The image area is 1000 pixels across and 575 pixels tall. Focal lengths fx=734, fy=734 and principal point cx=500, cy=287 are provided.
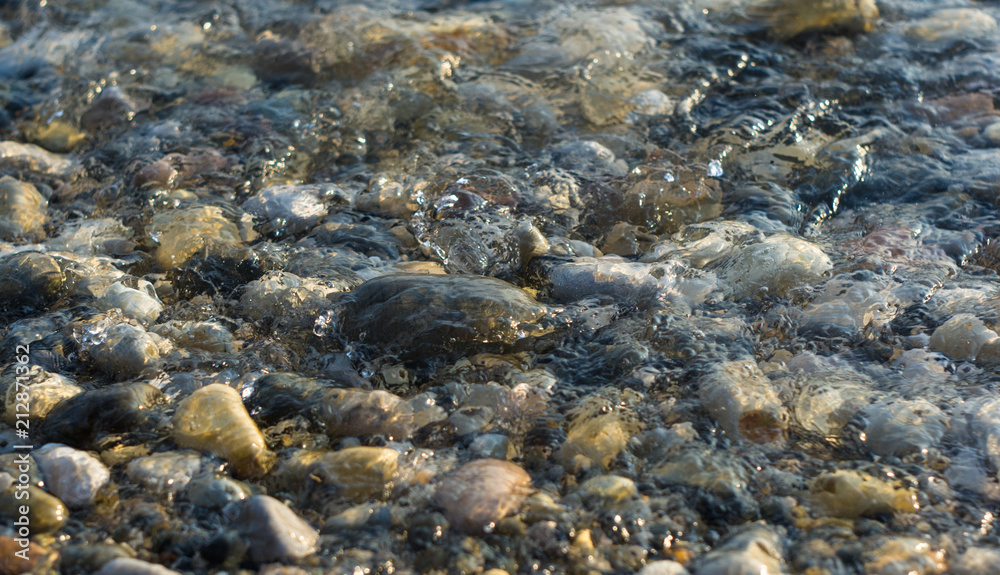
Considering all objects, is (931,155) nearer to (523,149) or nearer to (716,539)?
(523,149)

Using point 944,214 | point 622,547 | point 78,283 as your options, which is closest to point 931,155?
point 944,214

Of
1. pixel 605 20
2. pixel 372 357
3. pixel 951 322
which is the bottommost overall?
pixel 372 357

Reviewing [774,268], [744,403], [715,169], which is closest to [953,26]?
[715,169]

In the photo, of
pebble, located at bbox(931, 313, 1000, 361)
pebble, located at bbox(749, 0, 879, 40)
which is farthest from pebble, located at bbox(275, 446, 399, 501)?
pebble, located at bbox(749, 0, 879, 40)

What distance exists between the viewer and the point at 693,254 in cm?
261

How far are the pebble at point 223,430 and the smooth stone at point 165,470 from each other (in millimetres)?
43

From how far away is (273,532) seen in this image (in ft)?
5.18

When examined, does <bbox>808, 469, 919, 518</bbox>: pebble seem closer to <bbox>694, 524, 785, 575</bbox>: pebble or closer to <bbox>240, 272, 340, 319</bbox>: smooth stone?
<bbox>694, 524, 785, 575</bbox>: pebble

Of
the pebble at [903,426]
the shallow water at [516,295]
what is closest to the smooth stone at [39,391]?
the shallow water at [516,295]

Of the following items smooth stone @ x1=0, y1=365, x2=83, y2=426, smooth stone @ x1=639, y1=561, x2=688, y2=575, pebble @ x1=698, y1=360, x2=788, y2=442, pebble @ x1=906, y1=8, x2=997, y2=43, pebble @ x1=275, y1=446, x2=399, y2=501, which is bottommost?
smooth stone @ x1=0, y1=365, x2=83, y2=426

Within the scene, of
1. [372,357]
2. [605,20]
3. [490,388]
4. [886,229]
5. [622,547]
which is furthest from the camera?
[605,20]

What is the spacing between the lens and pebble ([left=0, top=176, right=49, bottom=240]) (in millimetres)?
2898

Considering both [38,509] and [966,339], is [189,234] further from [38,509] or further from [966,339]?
[966,339]

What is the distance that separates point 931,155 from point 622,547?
8.37 feet
